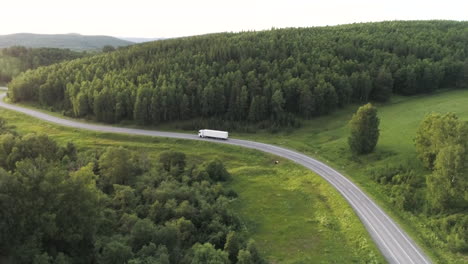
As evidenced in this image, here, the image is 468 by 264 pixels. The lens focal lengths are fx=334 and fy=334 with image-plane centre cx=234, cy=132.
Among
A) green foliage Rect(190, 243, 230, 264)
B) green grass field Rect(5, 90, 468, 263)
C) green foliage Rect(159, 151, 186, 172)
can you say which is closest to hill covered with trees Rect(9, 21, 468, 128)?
green grass field Rect(5, 90, 468, 263)

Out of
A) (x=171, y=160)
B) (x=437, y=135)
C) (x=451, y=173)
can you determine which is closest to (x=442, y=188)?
(x=451, y=173)

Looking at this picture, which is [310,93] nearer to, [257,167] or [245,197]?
[257,167]

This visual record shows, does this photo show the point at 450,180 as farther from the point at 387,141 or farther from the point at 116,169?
the point at 116,169

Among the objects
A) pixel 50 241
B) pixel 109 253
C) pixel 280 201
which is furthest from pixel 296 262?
pixel 50 241

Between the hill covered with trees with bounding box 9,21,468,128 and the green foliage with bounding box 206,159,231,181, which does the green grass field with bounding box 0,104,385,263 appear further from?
the hill covered with trees with bounding box 9,21,468,128

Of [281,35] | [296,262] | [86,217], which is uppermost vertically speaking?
[281,35]

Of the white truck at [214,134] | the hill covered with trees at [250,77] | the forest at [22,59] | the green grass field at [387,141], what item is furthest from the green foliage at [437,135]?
the forest at [22,59]
